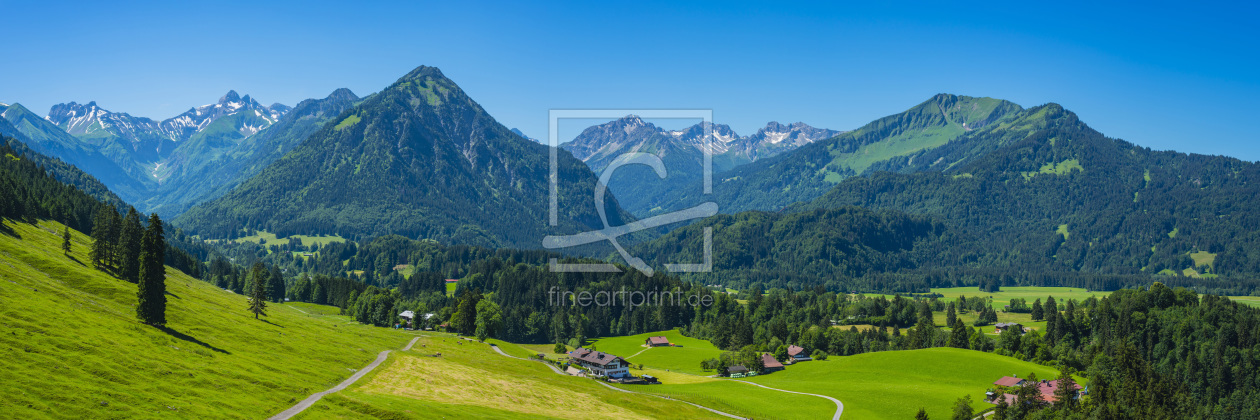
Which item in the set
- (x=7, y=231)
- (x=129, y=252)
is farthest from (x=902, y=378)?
(x=7, y=231)

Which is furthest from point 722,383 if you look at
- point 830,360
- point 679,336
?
point 679,336

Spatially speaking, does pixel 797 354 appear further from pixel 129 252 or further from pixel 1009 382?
pixel 129 252

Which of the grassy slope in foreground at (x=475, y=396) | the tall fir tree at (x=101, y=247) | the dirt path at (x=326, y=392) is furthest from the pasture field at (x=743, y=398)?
the tall fir tree at (x=101, y=247)

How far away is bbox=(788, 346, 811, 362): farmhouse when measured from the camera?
472ft

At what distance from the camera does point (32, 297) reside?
214 feet

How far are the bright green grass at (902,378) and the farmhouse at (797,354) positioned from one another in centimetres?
438

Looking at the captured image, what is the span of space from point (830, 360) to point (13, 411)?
12759cm

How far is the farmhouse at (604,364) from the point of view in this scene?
121 meters

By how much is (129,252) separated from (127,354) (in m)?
50.2

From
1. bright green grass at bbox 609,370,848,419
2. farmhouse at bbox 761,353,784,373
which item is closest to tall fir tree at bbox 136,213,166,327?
bright green grass at bbox 609,370,848,419

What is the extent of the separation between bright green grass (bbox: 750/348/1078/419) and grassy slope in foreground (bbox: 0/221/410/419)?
6845 centimetres

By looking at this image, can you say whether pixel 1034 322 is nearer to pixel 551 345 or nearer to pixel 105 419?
pixel 551 345

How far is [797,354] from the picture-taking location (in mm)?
145625

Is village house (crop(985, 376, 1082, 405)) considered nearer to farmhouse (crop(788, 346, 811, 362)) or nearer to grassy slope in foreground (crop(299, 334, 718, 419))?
farmhouse (crop(788, 346, 811, 362))
